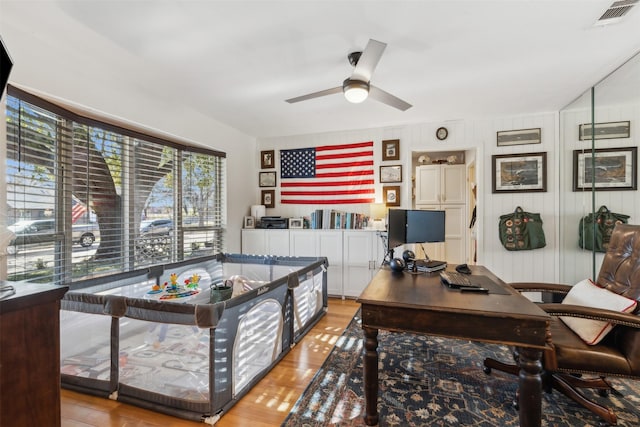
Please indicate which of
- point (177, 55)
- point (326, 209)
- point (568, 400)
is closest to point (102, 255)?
point (177, 55)

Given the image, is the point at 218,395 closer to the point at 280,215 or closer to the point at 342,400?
the point at 342,400

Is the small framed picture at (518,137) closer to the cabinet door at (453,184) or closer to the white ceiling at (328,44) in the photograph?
the white ceiling at (328,44)

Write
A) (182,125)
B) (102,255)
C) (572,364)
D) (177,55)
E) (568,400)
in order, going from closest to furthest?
(572,364) < (568,400) < (177,55) < (102,255) < (182,125)

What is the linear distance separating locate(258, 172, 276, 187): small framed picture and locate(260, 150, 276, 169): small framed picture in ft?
0.39

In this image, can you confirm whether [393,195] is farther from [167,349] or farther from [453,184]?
[167,349]

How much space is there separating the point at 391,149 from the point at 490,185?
4.60ft

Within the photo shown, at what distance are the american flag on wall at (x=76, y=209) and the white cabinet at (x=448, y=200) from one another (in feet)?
15.5

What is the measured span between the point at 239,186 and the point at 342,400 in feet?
11.0

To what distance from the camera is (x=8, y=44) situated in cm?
189

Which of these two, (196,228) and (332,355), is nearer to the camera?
(332,355)

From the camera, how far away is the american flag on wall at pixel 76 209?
2.39m

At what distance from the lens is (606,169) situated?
9.41 feet

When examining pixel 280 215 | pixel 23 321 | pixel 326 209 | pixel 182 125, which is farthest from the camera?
pixel 280 215

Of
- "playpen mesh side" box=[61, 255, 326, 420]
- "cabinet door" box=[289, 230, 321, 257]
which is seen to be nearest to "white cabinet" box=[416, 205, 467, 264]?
"cabinet door" box=[289, 230, 321, 257]
